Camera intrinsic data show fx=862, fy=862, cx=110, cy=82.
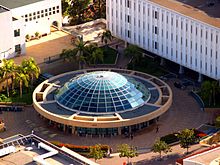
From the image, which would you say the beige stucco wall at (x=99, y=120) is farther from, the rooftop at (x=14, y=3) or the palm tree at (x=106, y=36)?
the rooftop at (x=14, y=3)

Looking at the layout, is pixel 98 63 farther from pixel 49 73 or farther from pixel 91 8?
pixel 91 8

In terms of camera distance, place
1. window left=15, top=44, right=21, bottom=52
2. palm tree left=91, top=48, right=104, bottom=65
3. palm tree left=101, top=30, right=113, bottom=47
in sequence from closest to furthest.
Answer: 1. palm tree left=91, top=48, right=104, bottom=65
2. window left=15, top=44, right=21, bottom=52
3. palm tree left=101, top=30, right=113, bottom=47

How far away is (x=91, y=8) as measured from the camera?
193 meters

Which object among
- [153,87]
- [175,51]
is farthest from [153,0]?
[153,87]

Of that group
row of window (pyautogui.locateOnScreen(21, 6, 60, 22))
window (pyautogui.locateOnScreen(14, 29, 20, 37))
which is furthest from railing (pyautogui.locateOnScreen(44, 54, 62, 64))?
row of window (pyautogui.locateOnScreen(21, 6, 60, 22))

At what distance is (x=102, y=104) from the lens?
14275 cm

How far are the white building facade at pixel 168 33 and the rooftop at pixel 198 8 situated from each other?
5.19ft

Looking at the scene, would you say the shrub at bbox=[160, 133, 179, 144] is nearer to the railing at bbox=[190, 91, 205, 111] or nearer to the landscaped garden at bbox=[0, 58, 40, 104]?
the railing at bbox=[190, 91, 205, 111]

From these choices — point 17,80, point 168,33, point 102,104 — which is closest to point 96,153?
point 102,104

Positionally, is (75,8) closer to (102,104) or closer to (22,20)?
(22,20)

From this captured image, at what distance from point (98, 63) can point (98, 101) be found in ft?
87.0

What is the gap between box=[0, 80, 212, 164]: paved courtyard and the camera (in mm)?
141125

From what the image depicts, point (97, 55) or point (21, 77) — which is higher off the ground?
point (97, 55)

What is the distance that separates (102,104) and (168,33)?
26086 mm
